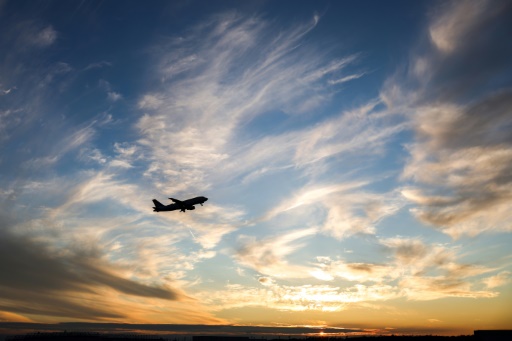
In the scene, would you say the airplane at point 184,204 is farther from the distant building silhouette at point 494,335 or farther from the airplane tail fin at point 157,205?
the distant building silhouette at point 494,335

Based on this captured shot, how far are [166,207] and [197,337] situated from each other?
77236 millimetres

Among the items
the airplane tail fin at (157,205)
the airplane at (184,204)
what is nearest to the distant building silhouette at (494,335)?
the airplane at (184,204)

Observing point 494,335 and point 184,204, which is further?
point 184,204

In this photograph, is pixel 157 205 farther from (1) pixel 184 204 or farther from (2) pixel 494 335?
(2) pixel 494 335

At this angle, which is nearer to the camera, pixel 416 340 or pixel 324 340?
pixel 416 340

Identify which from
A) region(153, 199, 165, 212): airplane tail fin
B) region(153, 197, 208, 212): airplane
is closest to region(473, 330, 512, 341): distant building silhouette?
region(153, 197, 208, 212): airplane

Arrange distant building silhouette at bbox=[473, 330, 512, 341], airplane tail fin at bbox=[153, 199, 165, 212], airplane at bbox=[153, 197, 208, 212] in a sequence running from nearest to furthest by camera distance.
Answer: distant building silhouette at bbox=[473, 330, 512, 341] → airplane at bbox=[153, 197, 208, 212] → airplane tail fin at bbox=[153, 199, 165, 212]

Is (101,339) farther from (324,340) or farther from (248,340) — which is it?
(324,340)

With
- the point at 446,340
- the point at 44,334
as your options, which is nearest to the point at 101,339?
the point at 44,334

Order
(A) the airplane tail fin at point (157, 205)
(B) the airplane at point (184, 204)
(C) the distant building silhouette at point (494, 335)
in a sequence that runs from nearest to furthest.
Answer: (C) the distant building silhouette at point (494, 335), (B) the airplane at point (184, 204), (A) the airplane tail fin at point (157, 205)

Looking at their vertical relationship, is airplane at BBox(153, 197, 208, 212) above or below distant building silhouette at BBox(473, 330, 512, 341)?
above

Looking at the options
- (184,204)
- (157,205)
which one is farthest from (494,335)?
(157,205)

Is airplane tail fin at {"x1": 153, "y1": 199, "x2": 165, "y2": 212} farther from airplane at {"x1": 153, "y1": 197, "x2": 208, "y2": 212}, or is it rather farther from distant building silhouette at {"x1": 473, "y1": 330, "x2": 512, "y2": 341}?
distant building silhouette at {"x1": 473, "y1": 330, "x2": 512, "y2": 341}

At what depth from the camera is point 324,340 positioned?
147500 mm
